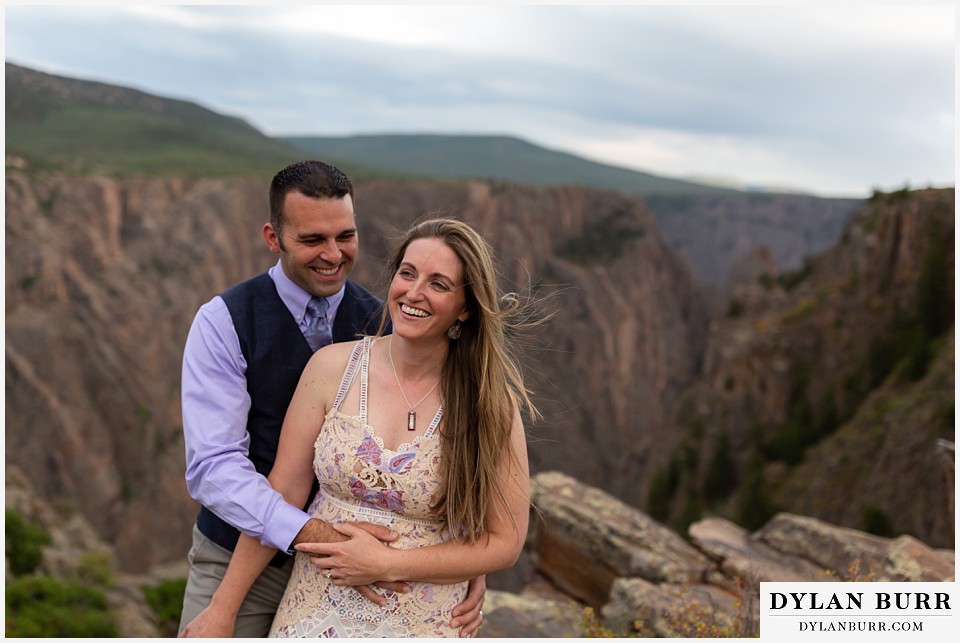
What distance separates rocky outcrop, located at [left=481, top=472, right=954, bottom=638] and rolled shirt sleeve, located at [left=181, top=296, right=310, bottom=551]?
2.95m

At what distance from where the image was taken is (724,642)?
16.0 ft

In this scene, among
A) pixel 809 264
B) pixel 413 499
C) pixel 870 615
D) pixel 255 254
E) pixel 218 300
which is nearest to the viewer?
pixel 413 499

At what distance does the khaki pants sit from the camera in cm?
379

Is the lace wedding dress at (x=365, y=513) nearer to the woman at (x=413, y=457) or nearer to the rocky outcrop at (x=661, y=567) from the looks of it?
the woman at (x=413, y=457)

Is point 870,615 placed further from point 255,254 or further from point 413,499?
point 255,254

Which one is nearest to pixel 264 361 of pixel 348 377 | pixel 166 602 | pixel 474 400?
pixel 348 377

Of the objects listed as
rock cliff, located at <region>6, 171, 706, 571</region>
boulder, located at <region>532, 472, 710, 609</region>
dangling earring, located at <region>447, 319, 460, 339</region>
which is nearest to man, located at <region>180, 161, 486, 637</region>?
dangling earring, located at <region>447, 319, 460, 339</region>

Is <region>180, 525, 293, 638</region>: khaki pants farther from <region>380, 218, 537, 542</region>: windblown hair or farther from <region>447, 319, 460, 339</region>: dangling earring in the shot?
<region>447, 319, 460, 339</region>: dangling earring

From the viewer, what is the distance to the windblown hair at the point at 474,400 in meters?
3.33

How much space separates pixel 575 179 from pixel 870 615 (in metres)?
141

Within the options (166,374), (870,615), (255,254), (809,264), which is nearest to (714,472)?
(809,264)

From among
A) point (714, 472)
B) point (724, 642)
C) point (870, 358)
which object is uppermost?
point (724, 642)

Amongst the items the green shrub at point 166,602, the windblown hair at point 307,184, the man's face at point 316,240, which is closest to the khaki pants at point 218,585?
the man's face at point 316,240

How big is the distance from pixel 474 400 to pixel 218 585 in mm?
1505
